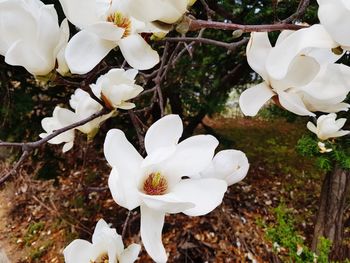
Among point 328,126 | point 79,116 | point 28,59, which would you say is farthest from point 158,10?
point 328,126

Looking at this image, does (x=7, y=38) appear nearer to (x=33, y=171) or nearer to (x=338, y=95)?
(x=338, y=95)

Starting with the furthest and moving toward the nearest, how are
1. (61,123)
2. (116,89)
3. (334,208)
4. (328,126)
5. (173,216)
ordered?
(173,216), (334,208), (328,126), (61,123), (116,89)

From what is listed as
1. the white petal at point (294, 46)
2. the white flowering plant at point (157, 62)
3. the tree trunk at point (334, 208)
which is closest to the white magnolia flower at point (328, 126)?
the white flowering plant at point (157, 62)

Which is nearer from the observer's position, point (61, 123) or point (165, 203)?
point (165, 203)

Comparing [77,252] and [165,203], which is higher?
[165,203]

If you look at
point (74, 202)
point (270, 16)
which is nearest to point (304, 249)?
point (270, 16)

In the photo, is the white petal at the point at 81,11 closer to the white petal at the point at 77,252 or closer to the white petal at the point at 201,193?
the white petal at the point at 201,193

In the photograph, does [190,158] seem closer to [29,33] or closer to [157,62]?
[157,62]

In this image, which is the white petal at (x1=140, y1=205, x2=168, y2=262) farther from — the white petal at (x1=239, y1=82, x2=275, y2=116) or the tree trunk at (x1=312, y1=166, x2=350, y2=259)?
the tree trunk at (x1=312, y1=166, x2=350, y2=259)

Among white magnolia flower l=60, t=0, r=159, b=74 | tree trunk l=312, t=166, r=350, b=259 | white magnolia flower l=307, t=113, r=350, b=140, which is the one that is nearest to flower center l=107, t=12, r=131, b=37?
white magnolia flower l=60, t=0, r=159, b=74
